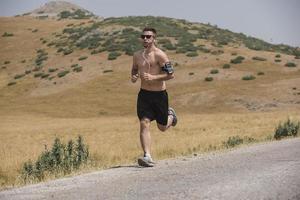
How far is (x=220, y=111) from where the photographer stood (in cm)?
3731

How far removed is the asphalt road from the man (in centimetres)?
76

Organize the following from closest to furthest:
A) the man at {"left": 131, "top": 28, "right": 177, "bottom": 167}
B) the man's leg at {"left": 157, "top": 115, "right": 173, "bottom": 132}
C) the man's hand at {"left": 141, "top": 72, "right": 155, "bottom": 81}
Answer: the man's hand at {"left": 141, "top": 72, "right": 155, "bottom": 81}, the man at {"left": 131, "top": 28, "right": 177, "bottom": 167}, the man's leg at {"left": 157, "top": 115, "right": 173, "bottom": 132}

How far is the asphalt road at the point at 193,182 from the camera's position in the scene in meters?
6.93

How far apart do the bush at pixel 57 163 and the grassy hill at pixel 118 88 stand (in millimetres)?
2287

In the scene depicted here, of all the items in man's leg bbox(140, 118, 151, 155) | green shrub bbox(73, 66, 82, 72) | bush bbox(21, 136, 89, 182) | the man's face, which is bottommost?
green shrub bbox(73, 66, 82, 72)

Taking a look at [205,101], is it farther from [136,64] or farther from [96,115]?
[136,64]

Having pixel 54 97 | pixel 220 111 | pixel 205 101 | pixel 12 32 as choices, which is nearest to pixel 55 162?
pixel 220 111

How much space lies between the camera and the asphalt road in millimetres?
6926

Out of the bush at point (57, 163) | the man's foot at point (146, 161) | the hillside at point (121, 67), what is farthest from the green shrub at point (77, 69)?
the man's foot at point (146, 161)

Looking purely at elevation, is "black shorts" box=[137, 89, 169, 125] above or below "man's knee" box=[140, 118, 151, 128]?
above

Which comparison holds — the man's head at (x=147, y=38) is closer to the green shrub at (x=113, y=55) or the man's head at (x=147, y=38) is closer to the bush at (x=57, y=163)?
the bush at (x=57, y=163)

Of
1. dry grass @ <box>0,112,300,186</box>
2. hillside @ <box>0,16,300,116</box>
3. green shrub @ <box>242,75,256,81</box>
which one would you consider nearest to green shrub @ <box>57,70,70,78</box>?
hillside @ <box>0,16,300,116</box>

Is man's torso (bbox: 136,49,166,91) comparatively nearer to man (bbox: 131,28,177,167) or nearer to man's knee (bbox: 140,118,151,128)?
man (bbox: 131,28,177,167)

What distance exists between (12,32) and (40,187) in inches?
3016
